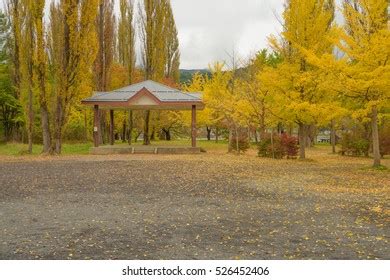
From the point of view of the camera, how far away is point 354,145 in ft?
79.2

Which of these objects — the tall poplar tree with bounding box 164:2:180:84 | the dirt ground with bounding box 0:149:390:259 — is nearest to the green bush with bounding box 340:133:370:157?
the dirt ground with bounding box 0:149:390:259

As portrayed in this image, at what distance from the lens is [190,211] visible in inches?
311

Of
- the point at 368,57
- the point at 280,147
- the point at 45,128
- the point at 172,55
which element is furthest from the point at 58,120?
the point at 172,55

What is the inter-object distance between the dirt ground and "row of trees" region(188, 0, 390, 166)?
140 inches

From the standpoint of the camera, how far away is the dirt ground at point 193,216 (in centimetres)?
539

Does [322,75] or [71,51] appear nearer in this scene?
[322,75]

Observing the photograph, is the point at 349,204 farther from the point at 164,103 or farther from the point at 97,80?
the point at 97,80

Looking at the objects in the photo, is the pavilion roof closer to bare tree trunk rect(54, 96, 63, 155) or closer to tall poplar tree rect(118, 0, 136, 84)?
bare tree trunk rect(54, 96, 63, 155)

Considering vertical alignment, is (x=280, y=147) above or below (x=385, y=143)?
below

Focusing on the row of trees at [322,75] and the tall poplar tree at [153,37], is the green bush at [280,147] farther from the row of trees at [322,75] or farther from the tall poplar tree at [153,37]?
the tall poplar tree at [153,37]

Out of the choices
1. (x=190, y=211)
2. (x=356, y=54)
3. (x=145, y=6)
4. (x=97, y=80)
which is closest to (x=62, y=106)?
(x=97, y=80)

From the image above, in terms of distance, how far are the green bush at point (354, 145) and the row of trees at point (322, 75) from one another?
4.09 ft

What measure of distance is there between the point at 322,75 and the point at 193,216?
473 inches

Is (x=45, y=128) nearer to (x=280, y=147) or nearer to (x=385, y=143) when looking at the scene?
(x=280, y=147)
